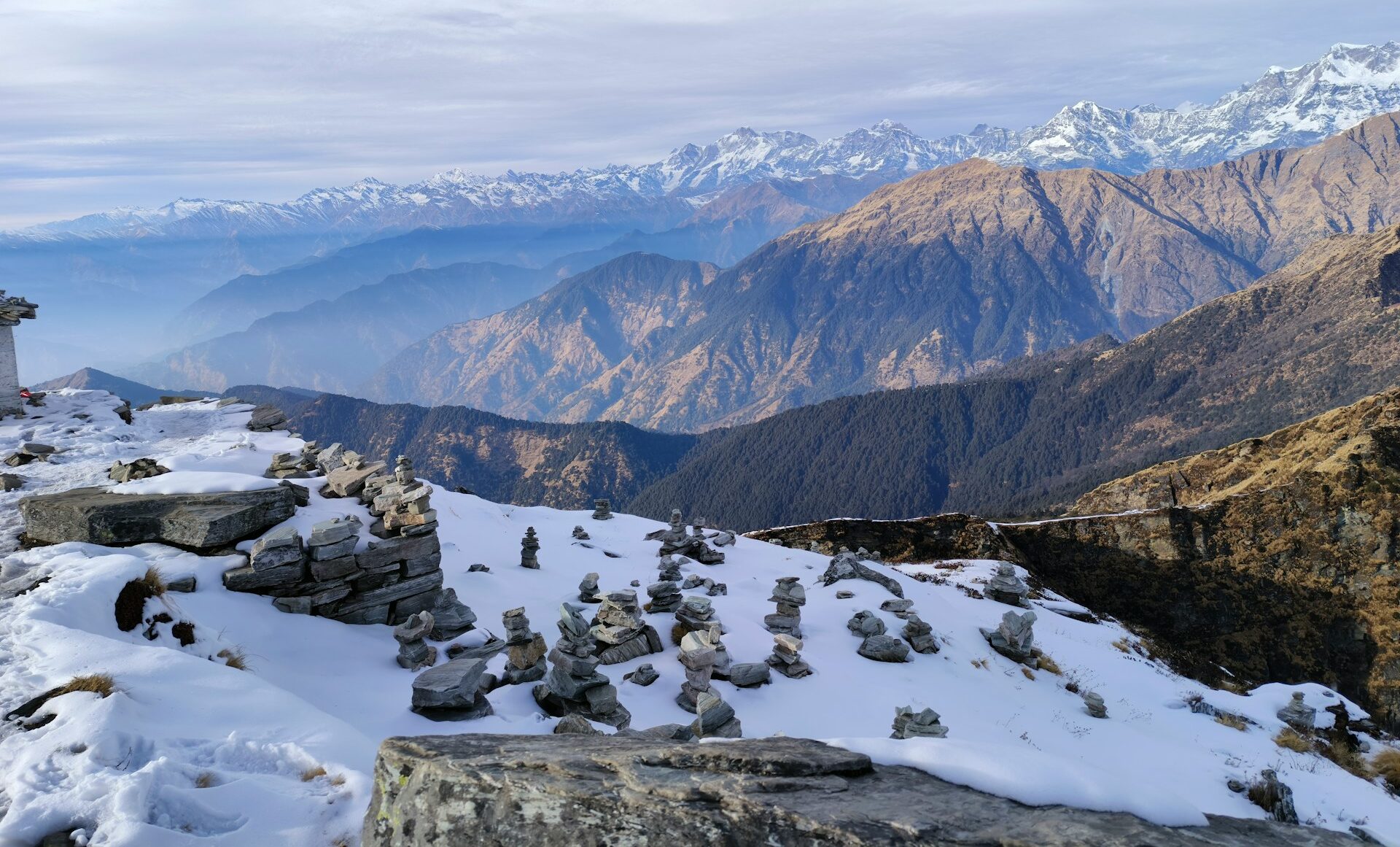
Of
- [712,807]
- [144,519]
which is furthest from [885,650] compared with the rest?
[144,519]

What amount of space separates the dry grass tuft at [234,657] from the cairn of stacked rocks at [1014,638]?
74.9ft

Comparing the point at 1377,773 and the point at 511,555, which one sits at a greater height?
the point at 511,555

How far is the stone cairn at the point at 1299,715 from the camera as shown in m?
23.2

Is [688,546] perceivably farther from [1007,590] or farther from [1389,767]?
[1389,767]

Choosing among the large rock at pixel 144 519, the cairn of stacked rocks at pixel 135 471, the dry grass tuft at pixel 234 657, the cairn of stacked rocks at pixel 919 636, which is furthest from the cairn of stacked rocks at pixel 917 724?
the cairn of stacked rocks at pixel 135 471

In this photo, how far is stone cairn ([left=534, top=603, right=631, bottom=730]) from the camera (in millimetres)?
14539

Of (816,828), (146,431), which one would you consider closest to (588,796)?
(816,828)

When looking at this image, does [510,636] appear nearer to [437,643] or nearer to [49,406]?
[437,643]

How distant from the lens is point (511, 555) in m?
27.7

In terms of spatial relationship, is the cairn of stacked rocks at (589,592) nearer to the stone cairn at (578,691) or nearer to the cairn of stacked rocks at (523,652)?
the cairn of stacked rocks at (523,652)

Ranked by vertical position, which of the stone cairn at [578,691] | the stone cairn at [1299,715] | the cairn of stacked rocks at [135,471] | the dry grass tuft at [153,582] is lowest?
the stone cairn at [1299,715]

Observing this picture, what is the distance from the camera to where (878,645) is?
20.9 meters

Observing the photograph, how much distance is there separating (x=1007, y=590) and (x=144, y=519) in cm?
3360

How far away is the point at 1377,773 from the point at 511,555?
2913 cm
